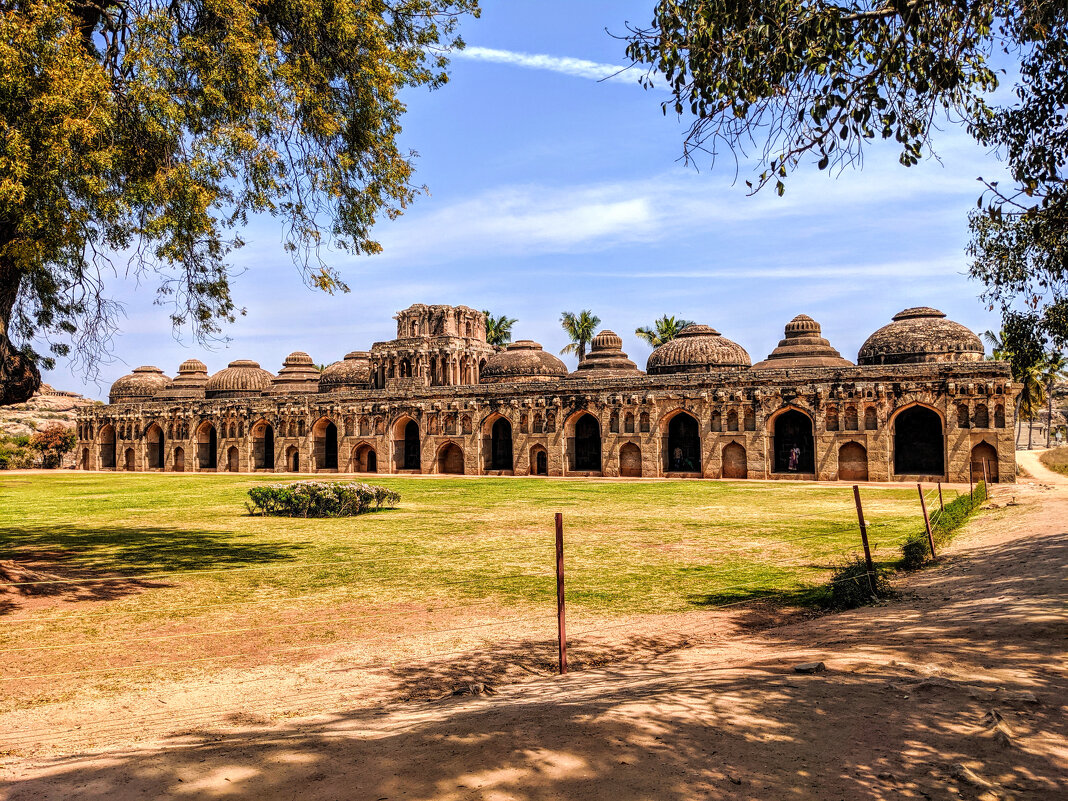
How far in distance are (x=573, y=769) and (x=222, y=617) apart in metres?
6.44

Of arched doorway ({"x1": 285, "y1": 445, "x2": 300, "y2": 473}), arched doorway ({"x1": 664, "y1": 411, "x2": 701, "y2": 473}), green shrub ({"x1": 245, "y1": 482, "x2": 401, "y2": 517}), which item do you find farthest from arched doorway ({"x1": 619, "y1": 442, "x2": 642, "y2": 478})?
arched doorway ({"x1": 285, "y1": 445, "x2": 300, "y2": 473})

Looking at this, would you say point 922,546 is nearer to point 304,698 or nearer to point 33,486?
point 304,698

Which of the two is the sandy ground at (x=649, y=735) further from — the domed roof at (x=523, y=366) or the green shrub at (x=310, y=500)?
the domed roof at (x=523, y=366)

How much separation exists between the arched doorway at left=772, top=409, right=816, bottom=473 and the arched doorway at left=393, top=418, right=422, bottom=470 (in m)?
21.2

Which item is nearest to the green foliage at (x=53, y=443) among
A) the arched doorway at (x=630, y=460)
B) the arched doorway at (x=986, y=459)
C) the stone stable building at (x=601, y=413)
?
the stone stable building at (x=601, y=413)

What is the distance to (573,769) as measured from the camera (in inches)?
161

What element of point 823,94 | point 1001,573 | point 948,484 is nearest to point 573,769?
point 823,94

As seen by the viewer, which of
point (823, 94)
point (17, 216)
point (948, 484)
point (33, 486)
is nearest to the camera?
point (823, 94)

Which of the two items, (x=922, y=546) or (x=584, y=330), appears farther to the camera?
(x=584, y=330)

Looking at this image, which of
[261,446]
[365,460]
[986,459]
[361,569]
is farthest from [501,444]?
[361,569]

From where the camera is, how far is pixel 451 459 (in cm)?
4506

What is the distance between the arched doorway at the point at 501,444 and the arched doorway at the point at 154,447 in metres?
27.1

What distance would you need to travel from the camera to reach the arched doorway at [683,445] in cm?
3941

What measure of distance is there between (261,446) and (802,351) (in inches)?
1405
